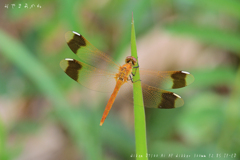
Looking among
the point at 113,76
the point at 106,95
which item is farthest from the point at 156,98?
the point at 106,95

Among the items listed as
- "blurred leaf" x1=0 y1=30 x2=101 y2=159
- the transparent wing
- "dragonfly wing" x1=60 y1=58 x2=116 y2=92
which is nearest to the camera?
the transparent wing

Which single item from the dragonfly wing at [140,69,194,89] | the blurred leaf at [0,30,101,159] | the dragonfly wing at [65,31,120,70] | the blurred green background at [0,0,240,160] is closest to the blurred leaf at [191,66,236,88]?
the blurred green background at [0,0,240,160]

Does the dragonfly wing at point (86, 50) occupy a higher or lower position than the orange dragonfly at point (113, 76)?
higher

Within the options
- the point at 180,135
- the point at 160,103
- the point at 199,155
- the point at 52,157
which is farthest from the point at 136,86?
the point at 52,157

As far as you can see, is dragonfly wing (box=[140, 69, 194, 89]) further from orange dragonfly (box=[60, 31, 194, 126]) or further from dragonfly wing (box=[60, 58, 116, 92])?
dragonfly wing (box=[60, 58, 116, 92])

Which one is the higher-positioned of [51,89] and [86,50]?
[86,50]

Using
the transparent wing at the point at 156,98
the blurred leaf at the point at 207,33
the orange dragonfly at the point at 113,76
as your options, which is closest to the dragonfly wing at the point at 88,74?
the orange dragonfly at the point at 113,76

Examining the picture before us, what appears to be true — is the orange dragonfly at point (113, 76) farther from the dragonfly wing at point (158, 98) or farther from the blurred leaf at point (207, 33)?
the blurred leaf at point (207, 33)

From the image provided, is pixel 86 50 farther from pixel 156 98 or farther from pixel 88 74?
pixel 156 98
